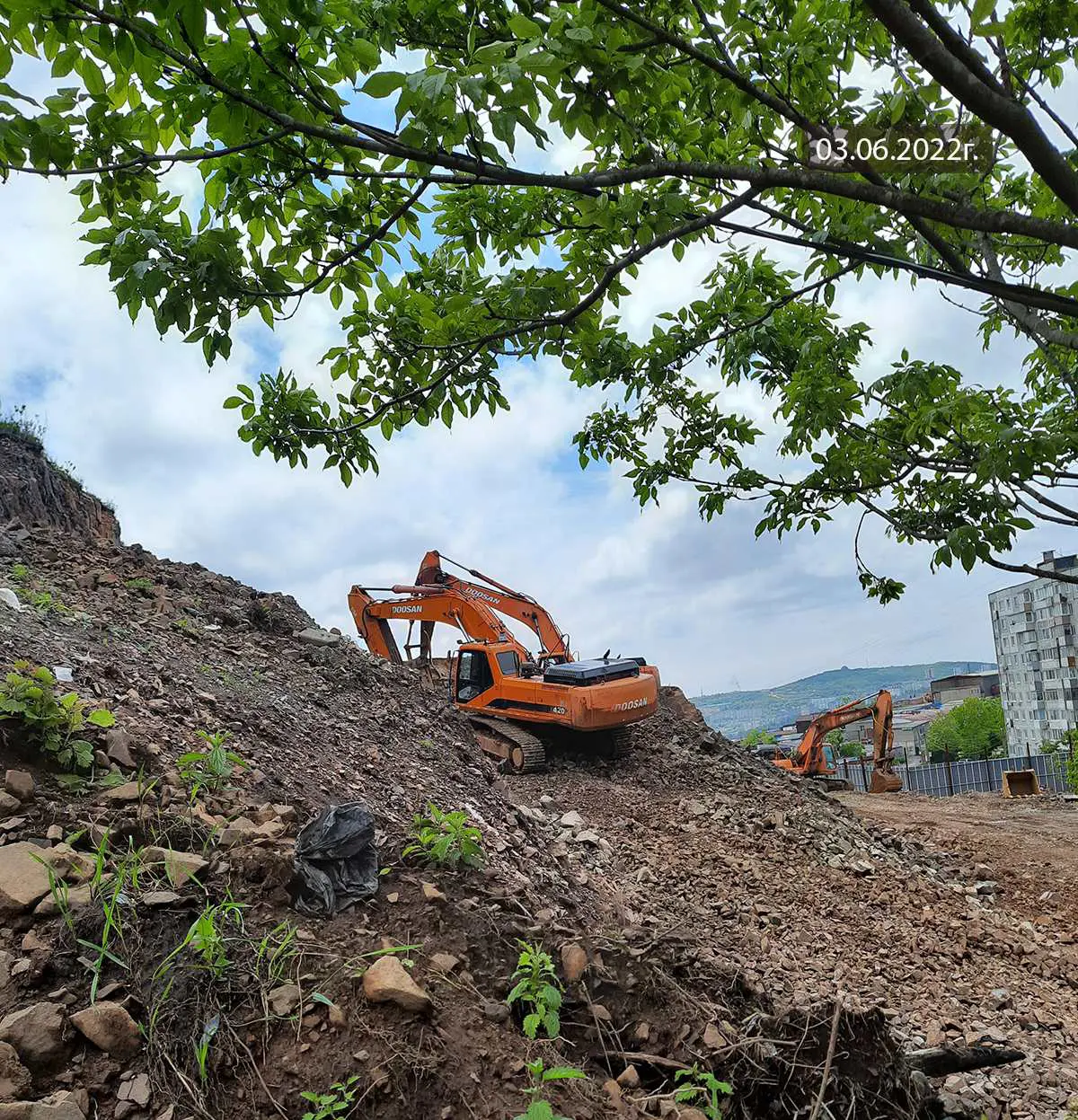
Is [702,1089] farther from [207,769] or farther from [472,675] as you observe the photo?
[472,675]

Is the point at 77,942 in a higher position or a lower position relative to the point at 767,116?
lower

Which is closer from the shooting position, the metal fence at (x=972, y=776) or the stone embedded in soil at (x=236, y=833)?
the stone embedded in soil at (x=236, y=833)

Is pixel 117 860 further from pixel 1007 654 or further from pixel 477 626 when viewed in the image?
pixel 1007 654

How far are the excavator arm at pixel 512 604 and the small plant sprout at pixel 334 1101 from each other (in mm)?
10929

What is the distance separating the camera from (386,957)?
288cm

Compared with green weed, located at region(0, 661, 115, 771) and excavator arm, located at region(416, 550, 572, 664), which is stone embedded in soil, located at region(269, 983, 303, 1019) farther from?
excavator arm, located at region(416, 550, 572, 664)

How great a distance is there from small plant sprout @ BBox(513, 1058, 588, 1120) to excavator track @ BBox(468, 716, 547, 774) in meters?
8.82

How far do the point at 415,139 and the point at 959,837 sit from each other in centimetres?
1177

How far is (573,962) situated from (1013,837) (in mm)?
10909

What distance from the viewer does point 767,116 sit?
11.7ft

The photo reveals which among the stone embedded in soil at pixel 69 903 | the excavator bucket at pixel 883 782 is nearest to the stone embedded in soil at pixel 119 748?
the stone embedded in soil at pixel 69 903

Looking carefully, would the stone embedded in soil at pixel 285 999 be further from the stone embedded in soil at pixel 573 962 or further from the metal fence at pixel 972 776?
the metal fence at pixel 972 776

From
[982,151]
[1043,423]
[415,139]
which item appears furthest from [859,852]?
[415,139]

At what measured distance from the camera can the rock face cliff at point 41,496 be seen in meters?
11.9
